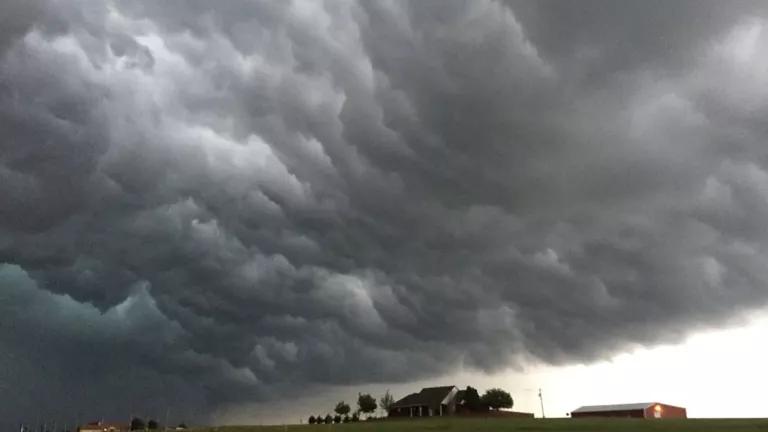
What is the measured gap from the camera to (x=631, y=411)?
184 metres

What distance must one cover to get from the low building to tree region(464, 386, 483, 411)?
86.1ft

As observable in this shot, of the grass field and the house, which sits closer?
the grass field

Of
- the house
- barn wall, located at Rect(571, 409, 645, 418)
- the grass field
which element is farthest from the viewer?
the house

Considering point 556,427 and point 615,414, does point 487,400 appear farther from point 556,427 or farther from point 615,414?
Answer: point 556,427

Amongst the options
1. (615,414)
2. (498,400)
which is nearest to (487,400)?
(498,400)

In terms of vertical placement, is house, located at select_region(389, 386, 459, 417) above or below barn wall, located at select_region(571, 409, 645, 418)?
above

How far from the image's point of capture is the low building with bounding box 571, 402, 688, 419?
183125mm

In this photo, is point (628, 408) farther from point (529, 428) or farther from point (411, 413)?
point (529, 428)

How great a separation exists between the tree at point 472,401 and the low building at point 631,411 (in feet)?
86.1

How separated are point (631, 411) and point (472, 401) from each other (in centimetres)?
4367

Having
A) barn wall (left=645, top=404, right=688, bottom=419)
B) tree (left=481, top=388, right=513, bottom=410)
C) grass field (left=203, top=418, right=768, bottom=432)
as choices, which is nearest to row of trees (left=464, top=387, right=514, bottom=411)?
tree (left=481, top=388, right=513, bottom=410)

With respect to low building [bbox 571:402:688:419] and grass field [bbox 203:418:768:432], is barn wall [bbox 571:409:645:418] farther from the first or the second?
grass field [bbox 203:418:768:432]

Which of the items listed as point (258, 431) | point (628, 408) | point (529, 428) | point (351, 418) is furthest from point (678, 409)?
point (258, 431)

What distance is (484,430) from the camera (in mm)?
93438
